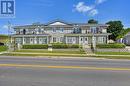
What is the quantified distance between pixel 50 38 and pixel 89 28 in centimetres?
958

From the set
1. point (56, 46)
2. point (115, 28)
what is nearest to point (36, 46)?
point (56, 46)

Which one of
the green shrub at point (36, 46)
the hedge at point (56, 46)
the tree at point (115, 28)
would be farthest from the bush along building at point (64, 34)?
the tree at point (115, 28)

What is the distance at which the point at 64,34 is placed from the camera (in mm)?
57688

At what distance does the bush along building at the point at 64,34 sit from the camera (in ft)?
189

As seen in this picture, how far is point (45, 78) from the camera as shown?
33.6 ft

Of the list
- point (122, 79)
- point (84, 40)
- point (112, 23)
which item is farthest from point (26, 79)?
point (112, 23)

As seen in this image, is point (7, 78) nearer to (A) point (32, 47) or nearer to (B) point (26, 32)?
(A) point (32, 47)

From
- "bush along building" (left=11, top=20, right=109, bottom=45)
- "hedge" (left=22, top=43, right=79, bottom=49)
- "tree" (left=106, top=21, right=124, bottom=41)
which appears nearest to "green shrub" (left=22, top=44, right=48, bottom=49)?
"hedge" (left=22, top=43, right=79, bottom=49)

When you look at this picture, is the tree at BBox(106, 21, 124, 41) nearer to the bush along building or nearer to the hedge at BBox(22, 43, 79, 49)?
the bush along building

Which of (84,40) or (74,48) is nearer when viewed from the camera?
(74,48)

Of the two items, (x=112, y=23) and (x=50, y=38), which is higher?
(x=112, y=23)

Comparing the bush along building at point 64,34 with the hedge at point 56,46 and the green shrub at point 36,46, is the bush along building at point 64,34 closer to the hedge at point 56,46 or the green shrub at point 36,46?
the green shrub at point 36,46

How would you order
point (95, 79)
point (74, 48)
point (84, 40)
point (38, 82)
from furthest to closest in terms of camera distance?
point (84, 40), point (74, 48), point (95, 79), point (38, 82)

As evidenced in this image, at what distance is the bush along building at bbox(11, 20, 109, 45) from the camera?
57.5 m
